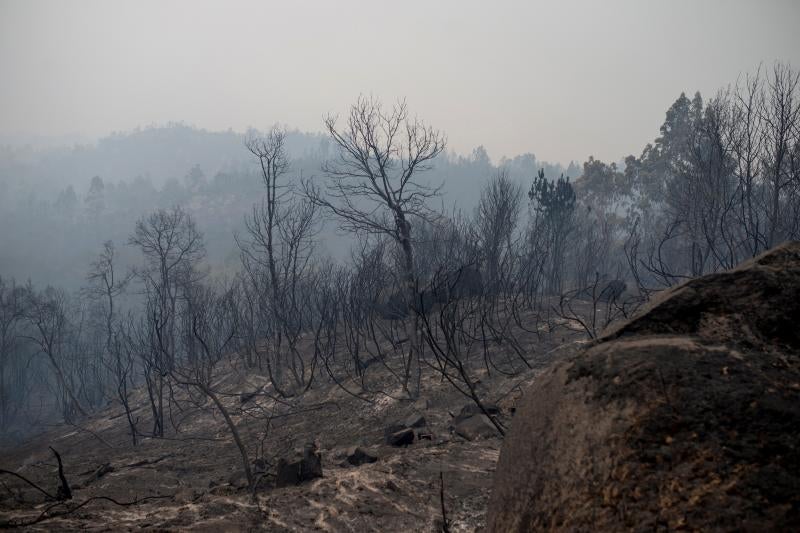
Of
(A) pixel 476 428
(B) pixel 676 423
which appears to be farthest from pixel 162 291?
(B) pixel 676 423

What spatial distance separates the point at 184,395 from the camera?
1491 centimetres

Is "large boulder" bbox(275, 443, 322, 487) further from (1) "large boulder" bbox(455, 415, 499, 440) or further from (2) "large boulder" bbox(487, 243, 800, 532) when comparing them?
(2) "large boulder" bbox(487, 243, 800, 532)

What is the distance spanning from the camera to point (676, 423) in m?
1.42

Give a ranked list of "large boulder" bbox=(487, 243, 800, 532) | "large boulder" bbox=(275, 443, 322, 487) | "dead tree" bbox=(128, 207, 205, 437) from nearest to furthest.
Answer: "large boulder" bbox=(487, 243, 800, 532)
"large boulder" bbox=(275, 443, 322, 487)
"dead tree" bbox=(128, 207, 205, 437)

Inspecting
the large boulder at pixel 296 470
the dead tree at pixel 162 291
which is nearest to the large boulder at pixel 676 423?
the large boulder at pixel 296 470

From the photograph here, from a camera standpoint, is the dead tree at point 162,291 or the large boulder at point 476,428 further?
the dead tree at point 162,291

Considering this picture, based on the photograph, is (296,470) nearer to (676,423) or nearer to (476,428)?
(476,428)

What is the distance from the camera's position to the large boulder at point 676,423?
1250mm

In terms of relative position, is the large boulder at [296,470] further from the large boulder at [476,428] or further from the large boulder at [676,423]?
the large boulder at [676,423]

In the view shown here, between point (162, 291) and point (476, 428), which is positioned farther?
point (162, 291)

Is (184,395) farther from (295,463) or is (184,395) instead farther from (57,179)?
(57,179)

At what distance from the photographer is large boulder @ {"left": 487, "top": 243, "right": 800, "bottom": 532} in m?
1.25

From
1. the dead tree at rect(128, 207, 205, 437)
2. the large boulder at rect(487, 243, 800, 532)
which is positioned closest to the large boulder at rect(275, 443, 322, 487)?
the dead tree at rect(128, 207, 205, 437)

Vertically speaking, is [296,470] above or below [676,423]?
below
